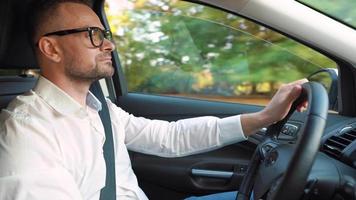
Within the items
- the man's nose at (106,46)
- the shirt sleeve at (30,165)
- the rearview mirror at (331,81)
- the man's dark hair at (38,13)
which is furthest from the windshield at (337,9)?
the shirt sleeve at (30,165)

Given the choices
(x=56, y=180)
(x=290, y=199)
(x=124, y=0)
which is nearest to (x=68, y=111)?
(x=56, y=180)

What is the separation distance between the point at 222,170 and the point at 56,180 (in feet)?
4.58

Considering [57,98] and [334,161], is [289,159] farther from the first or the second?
[57,98]

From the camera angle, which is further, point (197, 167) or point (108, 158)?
point (197, 167)

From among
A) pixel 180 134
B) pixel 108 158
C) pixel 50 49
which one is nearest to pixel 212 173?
pixel 180 134

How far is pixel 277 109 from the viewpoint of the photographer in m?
1.81

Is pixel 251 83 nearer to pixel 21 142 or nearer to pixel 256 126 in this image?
pixel 256 126

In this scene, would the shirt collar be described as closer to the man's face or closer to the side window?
the man's face

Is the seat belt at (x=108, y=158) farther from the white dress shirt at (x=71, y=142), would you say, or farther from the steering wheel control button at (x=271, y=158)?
the steering wheel control button at (x=271, y=158)

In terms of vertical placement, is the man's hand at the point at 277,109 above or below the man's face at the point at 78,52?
below

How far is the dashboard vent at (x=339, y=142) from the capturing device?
1.91m

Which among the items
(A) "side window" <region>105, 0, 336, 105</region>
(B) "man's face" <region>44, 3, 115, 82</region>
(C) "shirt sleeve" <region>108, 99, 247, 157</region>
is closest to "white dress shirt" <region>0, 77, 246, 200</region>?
(C) "shirt sleeve" <region>108, 99, 247, 157</region>

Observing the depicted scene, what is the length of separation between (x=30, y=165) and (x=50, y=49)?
50 cm

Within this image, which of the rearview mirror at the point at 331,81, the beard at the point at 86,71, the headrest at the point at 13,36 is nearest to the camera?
the beard at the point at 86,71
